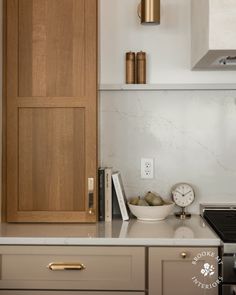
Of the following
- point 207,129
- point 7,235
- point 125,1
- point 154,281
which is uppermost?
point 125,1

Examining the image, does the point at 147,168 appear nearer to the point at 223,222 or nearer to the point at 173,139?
the point at 173,139

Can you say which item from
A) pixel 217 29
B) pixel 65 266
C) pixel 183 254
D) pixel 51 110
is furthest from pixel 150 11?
pixel 65 266

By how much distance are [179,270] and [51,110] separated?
974 mm

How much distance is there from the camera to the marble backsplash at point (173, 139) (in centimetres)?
241

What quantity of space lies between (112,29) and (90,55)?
0.37m

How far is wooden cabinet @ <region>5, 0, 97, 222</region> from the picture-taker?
214cm

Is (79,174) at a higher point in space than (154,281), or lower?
higher

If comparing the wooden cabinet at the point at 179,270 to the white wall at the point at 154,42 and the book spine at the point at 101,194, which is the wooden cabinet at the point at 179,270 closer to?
the book spine at the point at 101,194

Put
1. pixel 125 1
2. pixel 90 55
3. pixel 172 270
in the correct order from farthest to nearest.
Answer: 1. pixel 125 1
2. pixel 90 55
3. pixel 172 270

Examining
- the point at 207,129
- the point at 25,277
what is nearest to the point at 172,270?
the point at 25,277

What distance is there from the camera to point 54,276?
1876 millimetres

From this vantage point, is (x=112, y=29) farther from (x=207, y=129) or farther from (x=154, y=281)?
(x=154, y=281)

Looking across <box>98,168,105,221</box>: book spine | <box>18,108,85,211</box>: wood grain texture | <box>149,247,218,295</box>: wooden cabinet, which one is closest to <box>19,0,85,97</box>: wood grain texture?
<box>18,108,85,211</box>: wood grain texture

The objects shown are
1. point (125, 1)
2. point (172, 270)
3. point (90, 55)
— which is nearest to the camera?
point (172, 270)
